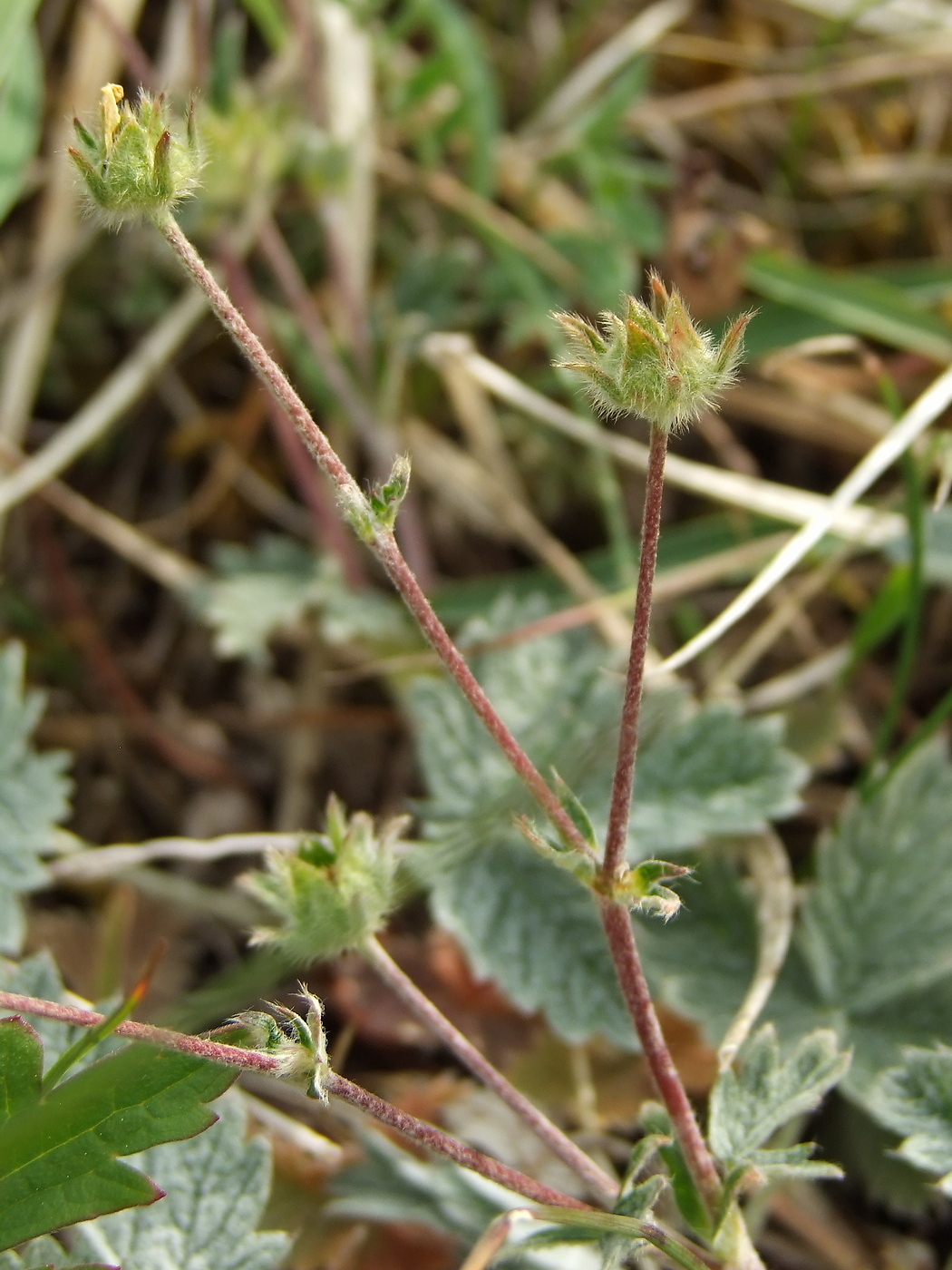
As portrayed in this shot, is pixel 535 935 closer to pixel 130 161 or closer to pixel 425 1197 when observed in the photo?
pixel 425 1197

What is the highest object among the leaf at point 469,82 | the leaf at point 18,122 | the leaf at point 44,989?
the leaf at point 469,82

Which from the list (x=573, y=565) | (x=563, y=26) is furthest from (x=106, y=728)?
(x=563, y=26)

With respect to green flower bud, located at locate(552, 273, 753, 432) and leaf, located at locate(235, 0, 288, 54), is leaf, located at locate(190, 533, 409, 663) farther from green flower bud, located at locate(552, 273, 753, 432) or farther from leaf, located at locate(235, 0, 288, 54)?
green flower bud, located at locate(552, 273, 753, 432)

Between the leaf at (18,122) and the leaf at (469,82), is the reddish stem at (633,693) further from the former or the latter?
the leaf at (469,82)

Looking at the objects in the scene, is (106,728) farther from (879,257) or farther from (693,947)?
(879,257)

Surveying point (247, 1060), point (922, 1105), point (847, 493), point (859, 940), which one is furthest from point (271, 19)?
point (922, 1105)

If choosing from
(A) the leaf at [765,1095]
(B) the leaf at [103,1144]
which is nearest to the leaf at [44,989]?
(B) the leaf at [103,1144]

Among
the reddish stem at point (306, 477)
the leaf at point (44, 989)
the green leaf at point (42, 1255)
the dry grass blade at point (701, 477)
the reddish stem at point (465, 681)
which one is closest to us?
the reddish stem at point (465, 681)
